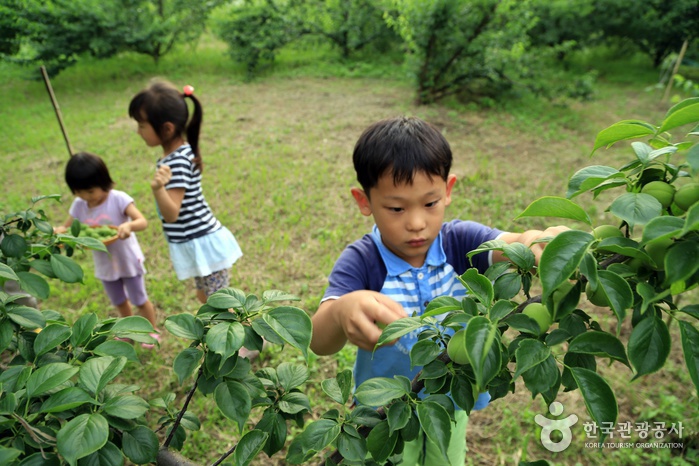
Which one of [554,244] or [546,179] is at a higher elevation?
[554,244]

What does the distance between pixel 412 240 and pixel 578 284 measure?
28.5 inches

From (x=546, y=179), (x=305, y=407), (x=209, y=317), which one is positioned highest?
(x=209, y=317)

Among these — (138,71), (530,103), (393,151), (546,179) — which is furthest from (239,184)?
(138,71)

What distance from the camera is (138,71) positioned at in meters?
9.34

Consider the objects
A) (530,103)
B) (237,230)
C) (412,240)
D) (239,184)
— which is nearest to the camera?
(412,240)

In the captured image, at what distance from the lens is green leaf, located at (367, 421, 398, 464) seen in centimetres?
70

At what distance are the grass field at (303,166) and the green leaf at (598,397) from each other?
6.02ft

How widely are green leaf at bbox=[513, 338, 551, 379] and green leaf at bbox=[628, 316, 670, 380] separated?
10 cm

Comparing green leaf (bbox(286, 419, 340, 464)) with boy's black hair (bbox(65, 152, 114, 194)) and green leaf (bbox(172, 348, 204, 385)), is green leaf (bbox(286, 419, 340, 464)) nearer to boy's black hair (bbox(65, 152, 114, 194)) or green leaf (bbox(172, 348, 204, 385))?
green leaf (bbox(172, 348, 204, 385))

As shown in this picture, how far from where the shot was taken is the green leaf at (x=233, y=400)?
729mm

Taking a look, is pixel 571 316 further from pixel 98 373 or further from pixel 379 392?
pixel 98 373

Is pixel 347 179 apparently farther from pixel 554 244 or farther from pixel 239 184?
pixel 554 244

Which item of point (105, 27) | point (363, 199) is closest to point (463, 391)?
point (363, 199)

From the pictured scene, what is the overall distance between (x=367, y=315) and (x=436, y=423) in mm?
298
